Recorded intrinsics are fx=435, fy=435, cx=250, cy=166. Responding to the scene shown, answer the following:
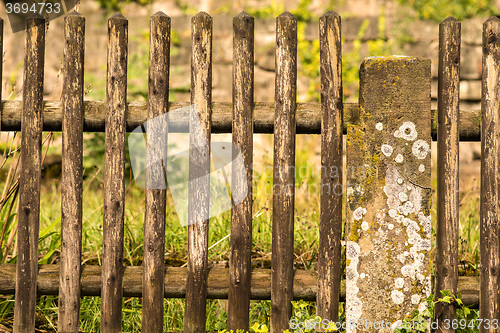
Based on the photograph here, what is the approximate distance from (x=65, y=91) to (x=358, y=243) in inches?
60.9

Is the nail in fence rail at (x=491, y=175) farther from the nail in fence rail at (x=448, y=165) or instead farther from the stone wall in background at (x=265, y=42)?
the stone wall in background at (x=265, y=42)

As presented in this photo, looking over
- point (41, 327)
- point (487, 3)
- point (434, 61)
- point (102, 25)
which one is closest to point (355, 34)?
point (434, 61)

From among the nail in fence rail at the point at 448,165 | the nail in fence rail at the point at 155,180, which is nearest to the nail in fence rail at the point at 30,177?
the nail in fence rail at the point at 155,180

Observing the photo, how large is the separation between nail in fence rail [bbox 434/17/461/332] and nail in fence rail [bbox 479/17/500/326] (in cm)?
15

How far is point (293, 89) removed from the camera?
2.06 meters

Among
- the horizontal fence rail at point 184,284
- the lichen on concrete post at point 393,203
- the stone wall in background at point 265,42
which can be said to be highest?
the stone wall in background at point 265,42

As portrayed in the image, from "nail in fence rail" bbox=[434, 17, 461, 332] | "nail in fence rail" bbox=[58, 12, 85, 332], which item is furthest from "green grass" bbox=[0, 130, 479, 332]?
"nail in fence rail" bbox=[434, 17, 461, 332]

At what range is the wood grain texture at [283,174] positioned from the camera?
2.05 meters

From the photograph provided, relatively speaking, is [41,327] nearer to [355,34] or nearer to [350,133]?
[350,133]

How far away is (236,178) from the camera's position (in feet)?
6.84

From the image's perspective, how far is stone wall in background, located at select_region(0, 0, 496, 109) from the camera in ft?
16.4

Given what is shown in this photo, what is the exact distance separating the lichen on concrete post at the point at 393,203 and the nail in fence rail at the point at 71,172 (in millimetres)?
1289

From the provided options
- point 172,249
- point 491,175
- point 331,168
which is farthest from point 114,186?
point 491,175

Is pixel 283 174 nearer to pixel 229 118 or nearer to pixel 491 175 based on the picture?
pixel 229 118
